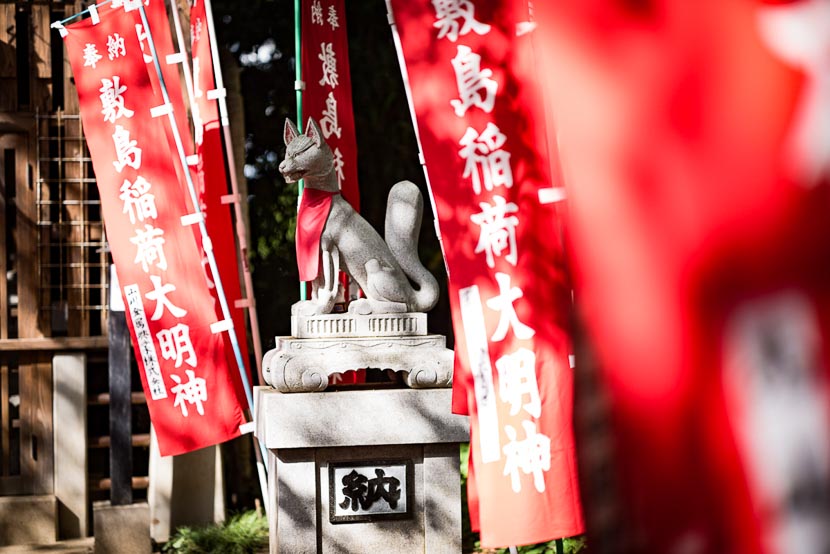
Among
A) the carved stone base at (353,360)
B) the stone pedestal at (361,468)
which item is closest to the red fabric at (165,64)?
the carved stone base at (353,360)

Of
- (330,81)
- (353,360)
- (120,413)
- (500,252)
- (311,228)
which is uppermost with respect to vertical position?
(330,81)

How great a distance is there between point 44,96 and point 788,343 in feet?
28.5

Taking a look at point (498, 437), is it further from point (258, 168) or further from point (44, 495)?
point (258, 168)

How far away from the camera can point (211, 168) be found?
761cm

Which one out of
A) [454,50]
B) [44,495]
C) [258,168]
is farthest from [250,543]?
[454,50]

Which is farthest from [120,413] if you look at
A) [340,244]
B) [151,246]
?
[340,244]

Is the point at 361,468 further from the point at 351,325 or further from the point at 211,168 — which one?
the point at 211,168

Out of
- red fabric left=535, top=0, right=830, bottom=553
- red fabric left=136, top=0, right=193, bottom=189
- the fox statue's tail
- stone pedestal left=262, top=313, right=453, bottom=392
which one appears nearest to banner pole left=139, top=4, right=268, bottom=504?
red fabric left=136, top=0, right=193, bottom=189

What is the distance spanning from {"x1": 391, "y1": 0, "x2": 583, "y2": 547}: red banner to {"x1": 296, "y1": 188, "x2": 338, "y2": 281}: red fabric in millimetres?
1927

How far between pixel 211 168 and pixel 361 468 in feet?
9.04

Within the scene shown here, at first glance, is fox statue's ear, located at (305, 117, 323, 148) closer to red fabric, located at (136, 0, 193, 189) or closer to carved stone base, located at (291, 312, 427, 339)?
carved stone base, located at (291, 312, 427, 339)

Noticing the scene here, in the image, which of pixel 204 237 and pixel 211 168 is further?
pixel 211 168

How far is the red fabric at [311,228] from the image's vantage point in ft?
20.6

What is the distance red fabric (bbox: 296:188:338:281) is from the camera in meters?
6.28
